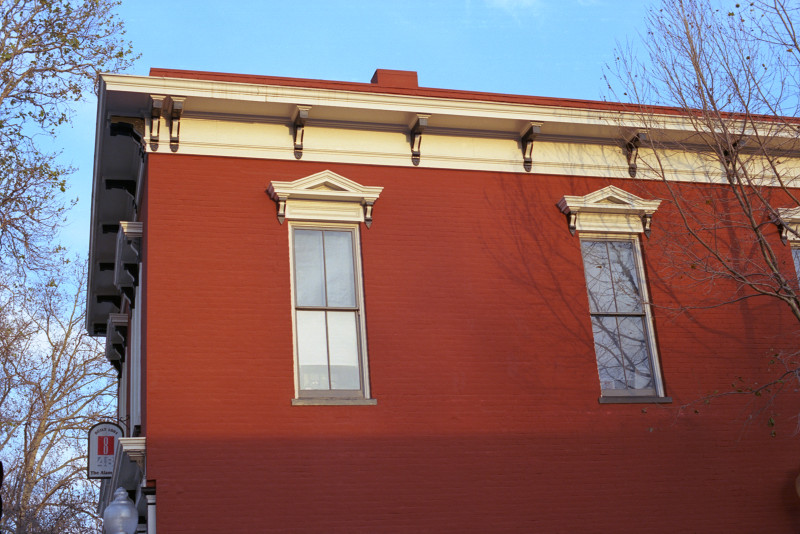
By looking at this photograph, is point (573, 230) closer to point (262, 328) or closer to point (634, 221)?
point (634, 221)

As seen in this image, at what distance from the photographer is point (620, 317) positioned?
43.3ft

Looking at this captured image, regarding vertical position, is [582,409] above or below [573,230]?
below

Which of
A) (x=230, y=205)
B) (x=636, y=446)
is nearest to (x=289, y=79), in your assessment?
(x=230, y=205)

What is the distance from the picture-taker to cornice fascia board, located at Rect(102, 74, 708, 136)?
1168 cm

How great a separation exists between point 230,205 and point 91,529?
18.5m

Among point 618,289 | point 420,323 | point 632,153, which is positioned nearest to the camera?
point 420,323

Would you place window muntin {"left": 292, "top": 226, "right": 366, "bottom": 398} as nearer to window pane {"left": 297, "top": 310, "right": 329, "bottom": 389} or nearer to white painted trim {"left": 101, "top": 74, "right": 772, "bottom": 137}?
window pane {"left": 297, "top": 310, "right": 329, "bottom": 389}

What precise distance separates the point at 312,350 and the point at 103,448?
13.3ft

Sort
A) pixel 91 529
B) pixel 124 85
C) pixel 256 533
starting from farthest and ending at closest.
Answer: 1. pixel 91 529
2. pixel 124 85
3. pixel 256 533

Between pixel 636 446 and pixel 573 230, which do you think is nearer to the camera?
pixel 636 446

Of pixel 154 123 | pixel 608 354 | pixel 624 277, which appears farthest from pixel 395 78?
pixel 608 354

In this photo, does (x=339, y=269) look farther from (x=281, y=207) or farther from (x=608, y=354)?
(x=608, y=354)

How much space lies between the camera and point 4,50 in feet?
54.6

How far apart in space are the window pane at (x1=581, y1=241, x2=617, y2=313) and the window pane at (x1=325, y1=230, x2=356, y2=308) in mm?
3406
